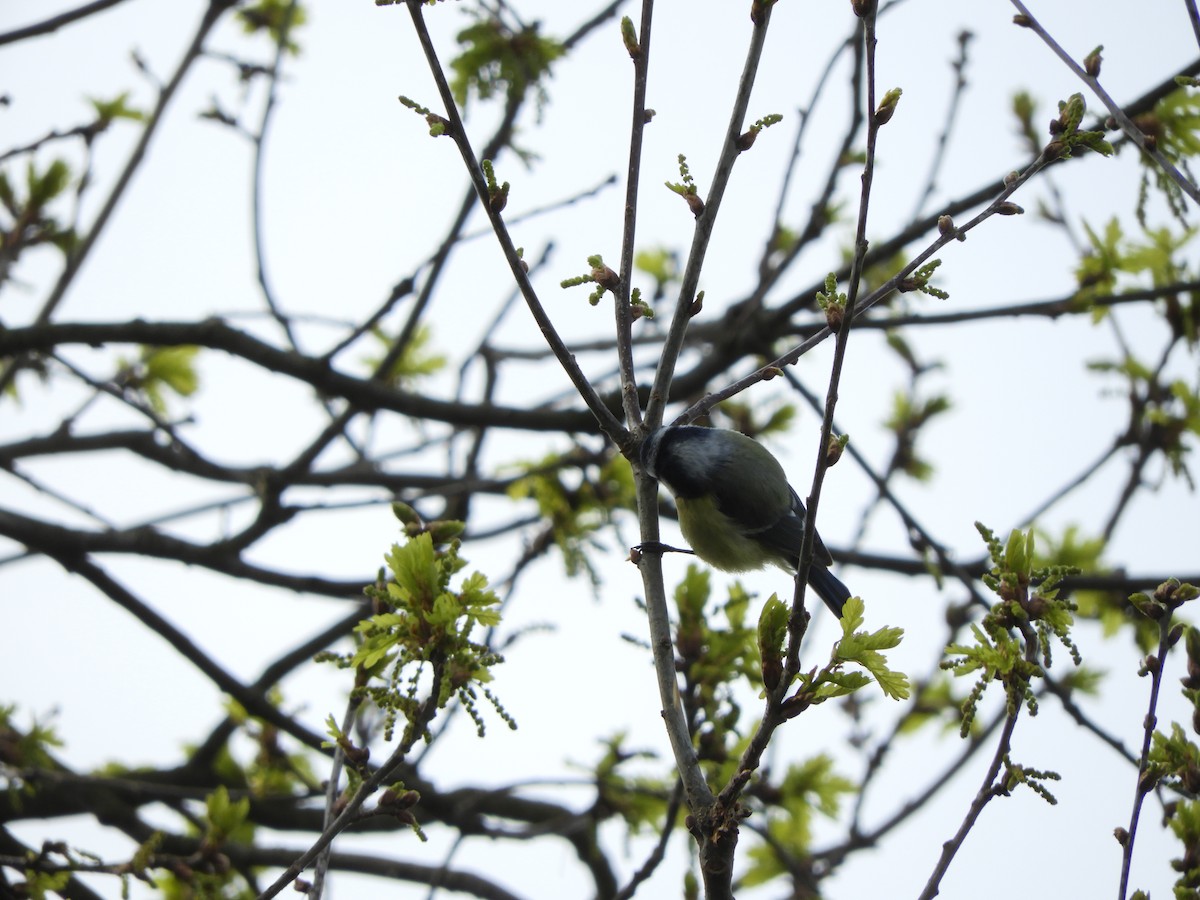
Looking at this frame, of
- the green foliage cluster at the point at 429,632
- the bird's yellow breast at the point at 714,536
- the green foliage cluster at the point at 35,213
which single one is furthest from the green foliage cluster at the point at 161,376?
the green foliage cluster at the point at 429,632

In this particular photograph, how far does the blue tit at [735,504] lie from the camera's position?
12.0ft

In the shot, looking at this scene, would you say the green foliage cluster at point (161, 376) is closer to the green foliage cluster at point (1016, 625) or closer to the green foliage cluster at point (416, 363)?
the green foliage cluster at point (416, 363)

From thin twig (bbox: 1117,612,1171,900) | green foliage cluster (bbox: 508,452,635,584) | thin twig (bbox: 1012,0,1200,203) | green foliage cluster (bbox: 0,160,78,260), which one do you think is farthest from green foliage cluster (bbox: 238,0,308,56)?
thin twig (bbox: 1117,612,1171,900)

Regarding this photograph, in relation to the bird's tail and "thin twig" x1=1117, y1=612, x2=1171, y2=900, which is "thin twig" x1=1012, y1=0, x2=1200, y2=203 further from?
the bird's tail

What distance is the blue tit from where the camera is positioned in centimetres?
365

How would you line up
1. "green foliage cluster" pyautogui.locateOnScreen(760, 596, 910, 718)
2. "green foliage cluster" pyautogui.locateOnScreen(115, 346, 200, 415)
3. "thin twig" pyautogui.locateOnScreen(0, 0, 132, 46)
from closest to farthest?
"green foliage cluster" pyautogui.locateOnScreen(760, 596, 910, 718) < "thin twig" pyautogui.locateOnScreen(0, 0, 132, 46) < "green foliage cluster" pyautogui.locateOnScreen(115, 346, 200, 415)

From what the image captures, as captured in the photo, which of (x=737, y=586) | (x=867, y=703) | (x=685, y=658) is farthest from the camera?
(x=867, y=703)

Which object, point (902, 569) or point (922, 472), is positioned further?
point (922, 472)

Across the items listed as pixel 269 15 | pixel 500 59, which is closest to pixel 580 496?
pixel 500 59

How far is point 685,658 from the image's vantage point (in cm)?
327

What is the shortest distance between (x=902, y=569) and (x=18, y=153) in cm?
343

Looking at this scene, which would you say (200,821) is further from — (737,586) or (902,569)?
(902,569)

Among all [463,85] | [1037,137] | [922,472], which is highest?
[1037,137]

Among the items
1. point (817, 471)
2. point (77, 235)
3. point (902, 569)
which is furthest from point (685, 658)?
point (77, 235)
